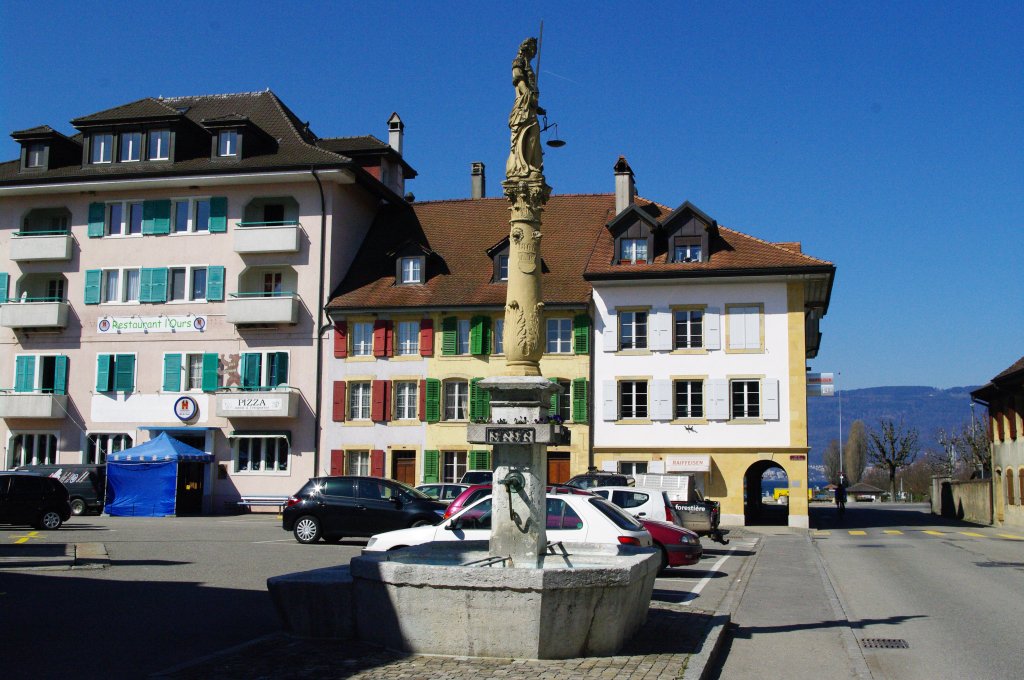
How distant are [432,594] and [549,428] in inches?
84.6

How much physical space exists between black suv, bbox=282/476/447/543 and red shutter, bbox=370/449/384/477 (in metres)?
16.9

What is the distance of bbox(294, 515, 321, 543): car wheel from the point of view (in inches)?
941

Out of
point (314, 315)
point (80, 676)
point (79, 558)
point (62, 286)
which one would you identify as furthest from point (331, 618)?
point (62, 286)

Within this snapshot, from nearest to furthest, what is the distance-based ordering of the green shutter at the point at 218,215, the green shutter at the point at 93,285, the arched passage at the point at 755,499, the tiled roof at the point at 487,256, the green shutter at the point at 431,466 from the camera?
the tiled roof at the point at 487,256
the arched passage at the point at 755,499
the green shutter at the point at 431,466
the green shutter at the point at 218,215
the green shutter at the point at 93,285

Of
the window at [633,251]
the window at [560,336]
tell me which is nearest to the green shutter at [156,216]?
the window at [560,336]

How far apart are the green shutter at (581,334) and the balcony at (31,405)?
21023 mm

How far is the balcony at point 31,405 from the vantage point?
42.8 m

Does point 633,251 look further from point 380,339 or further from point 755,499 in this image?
point 755,499

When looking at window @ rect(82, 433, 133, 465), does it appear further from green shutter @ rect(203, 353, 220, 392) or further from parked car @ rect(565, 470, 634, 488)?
parked car @ rect(565, 470, 634, 488)

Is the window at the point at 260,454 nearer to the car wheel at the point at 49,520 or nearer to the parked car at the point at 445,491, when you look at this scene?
the car wheel at the point at 49,520

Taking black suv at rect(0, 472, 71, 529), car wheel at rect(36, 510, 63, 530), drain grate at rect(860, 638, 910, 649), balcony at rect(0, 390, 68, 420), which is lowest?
drain grate at rect(860, 638, 910, 649)

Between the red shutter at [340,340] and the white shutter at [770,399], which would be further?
the red shutter at [340,340]

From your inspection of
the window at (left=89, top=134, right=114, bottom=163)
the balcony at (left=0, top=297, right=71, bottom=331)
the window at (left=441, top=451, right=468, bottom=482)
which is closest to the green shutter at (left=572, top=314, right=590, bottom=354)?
the window at (left=441, top=451, right=468, bottom=482)

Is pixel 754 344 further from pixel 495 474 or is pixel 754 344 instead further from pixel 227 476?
pixel 495 474
